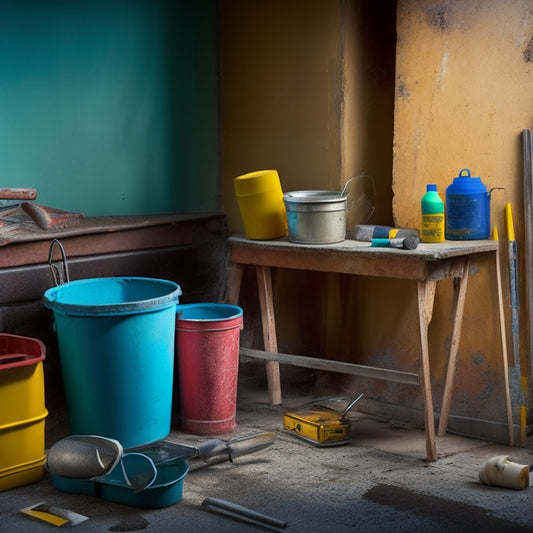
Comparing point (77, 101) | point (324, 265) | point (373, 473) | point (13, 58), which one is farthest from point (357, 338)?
point (13, 58)

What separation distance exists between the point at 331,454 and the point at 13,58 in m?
2.46

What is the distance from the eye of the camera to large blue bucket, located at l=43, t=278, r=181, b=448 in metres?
3.84

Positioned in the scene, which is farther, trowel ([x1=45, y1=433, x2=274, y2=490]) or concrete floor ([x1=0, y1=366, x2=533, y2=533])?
trowel ([x1=45, y1=433, x2=274, y2=490])

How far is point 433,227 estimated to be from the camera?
407cm

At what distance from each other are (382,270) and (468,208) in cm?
50

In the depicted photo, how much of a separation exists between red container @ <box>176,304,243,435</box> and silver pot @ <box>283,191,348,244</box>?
21.4 inches

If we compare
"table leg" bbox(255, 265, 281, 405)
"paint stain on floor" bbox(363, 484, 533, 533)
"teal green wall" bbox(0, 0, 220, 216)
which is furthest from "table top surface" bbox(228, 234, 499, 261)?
"paint stain on floor" bbox(363, 484, 533, 533)

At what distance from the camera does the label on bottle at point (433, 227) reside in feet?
13.3

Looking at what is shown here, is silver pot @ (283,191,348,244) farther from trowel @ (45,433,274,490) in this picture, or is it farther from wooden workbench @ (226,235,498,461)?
trowel @ (45,433,274,490)

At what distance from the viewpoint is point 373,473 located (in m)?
3.77

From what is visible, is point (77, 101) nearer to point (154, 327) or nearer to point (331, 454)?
point (154, 327)

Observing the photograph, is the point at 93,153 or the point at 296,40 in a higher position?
the point at 296,40

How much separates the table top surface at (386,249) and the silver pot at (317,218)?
4cm

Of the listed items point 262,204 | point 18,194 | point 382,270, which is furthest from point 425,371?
point 18,194
